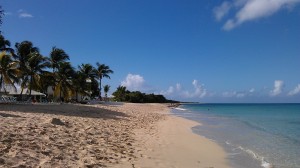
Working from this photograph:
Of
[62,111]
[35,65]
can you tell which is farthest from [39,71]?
[62,111]

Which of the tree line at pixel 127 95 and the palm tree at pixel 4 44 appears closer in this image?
the palm tree at pixel 4 44

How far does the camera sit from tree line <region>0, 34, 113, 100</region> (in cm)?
3584

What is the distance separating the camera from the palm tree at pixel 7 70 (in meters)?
34.2

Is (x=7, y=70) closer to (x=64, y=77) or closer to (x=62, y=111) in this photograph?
(x=62, y=111)

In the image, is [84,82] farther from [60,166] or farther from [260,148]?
[60,166]

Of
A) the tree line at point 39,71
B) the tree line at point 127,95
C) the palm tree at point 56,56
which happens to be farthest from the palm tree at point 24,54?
the tree line at point 127,95

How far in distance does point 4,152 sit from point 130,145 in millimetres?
4682

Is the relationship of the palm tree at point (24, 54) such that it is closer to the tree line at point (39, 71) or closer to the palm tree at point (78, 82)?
the tree line at point (39, 71)

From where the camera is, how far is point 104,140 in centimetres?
1098

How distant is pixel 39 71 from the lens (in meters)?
41.2

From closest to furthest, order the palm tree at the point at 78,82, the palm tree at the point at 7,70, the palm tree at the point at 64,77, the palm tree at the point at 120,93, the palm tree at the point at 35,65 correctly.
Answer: the palm tree at the point at 7,70 → the palm tree at the point at 35,65 → the palm tree at the point at 64,77 → the palm tree at the point at 78,82 → the palm tree at the point at 120,93

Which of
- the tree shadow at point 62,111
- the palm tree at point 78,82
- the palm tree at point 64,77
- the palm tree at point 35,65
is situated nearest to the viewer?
the tree shadow at point 62,111

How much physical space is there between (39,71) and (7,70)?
20.8 feet

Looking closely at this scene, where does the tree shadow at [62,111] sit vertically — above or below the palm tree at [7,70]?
below
